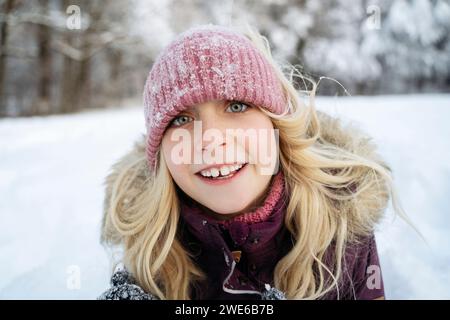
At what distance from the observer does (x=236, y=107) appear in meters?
1.01

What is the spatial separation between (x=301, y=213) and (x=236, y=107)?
0.38m

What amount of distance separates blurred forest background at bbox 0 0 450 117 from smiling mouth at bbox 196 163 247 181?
7.02 meters

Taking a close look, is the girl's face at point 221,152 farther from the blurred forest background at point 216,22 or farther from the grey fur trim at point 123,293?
the blurred forest background at point 216,22

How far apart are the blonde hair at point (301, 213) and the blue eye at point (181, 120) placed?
130mm

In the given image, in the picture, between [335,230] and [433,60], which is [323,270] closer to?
[335,230]

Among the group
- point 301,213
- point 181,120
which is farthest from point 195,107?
point 301,213

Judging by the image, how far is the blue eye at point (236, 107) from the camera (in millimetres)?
1007

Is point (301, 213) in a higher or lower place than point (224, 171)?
lower

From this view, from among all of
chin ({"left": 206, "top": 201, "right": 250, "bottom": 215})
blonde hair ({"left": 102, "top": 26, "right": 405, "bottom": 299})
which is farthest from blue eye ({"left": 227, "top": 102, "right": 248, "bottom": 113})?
chin ({"left": 206, "top": 201, "right": 250, "bottom": 215})

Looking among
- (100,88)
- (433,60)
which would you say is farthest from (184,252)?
(100,88)

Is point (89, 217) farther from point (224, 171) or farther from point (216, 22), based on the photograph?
point (216, 22)

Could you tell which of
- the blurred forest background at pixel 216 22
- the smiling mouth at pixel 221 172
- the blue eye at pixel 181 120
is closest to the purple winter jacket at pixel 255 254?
the smiling mouth at pixel 221 172

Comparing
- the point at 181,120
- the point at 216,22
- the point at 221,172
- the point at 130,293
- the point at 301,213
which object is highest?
the point at 216,22

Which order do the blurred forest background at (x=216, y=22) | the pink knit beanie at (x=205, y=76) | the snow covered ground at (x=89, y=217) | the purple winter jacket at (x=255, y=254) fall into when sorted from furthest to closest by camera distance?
the blurred forest background at (x=216, y=22), the snow covered ground at (x=89, y=217), the purple winter jacket at (x=255, y=254), the pink knit beanie at (x=205, y=76)
